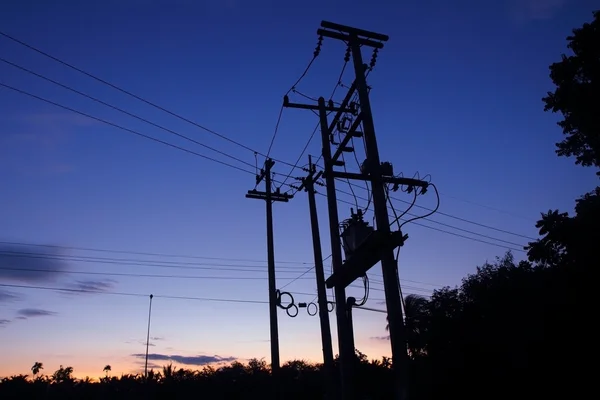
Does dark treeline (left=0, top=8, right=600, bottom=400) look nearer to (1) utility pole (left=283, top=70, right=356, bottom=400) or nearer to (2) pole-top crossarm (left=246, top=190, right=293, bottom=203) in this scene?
(1) utility pole (left=283, top=70, right=356, bottom=400)

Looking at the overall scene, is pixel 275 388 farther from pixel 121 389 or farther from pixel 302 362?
pixel 302 362

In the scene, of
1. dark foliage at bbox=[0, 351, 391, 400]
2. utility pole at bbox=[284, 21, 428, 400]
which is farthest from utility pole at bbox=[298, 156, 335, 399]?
dark foliage at bbox=[0, 351, 391, 400]

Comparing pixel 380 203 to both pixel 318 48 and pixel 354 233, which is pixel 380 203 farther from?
pixel 318 48

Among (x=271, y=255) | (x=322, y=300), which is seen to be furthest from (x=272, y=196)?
(x=322, y=300)

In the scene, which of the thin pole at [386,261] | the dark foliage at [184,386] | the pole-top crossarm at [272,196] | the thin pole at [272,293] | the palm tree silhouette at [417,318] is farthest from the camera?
the dark foliage at [184,386]

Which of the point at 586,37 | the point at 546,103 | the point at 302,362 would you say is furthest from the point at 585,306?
the point at 302,362

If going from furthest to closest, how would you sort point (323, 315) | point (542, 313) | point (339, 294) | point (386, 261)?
point (542, 313) → point (323, 315) → point (339, 294) → point (386, 261)

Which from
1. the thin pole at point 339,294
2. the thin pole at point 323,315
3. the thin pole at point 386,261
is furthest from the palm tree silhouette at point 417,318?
the thin pole at point 386,261

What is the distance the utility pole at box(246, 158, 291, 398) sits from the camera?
17422 mm

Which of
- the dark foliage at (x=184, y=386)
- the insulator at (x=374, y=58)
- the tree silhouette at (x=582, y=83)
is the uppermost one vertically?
the tree silhouette at (x=582, y=83)

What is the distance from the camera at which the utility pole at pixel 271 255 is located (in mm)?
17422

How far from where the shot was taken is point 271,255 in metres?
19.4

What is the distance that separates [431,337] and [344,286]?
1677 cm

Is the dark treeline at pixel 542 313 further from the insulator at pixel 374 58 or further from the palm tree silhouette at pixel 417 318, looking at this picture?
the insulator at pixel 374 58
